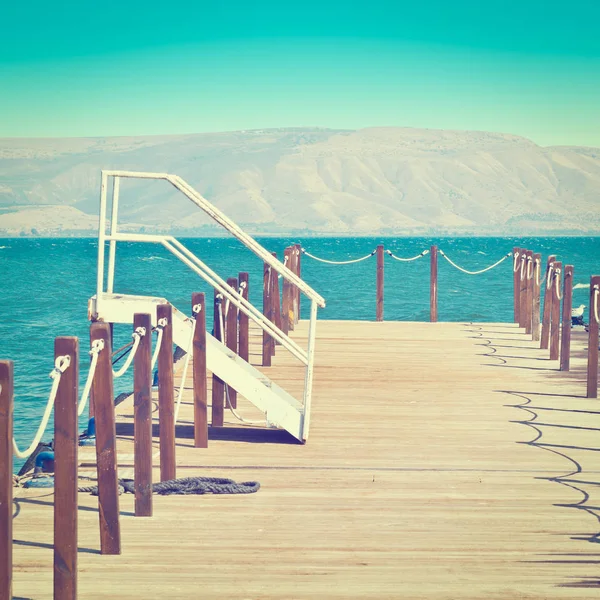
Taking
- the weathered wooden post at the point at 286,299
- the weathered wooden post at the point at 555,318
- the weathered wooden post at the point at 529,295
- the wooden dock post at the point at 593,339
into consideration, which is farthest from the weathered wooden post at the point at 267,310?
the weathered wooden post at the point at 529,295

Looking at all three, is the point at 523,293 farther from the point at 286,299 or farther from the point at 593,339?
the point at 593,339

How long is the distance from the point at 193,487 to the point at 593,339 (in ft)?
19.7

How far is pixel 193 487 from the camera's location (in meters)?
7.49

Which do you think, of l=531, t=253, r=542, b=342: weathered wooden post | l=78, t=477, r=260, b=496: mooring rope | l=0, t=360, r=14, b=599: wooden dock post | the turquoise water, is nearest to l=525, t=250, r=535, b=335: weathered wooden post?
l=531, t=253, r=542, b=342: weathered wooden post

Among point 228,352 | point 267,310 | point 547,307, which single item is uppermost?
point 547,307

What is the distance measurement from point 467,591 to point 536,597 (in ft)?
1.22

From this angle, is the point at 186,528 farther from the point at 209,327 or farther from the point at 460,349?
the point at 209,327

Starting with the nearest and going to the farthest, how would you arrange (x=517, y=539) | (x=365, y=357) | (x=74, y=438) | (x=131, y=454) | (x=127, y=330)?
(x=74, y=438) < (x=517, y=539) < (x=131, y=454) < (x=365, y=357) < (x=127, y=330)

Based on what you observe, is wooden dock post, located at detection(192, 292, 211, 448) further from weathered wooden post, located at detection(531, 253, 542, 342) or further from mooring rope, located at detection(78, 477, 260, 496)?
weathered wooden post, located at detection(531, 253, 542, 342)

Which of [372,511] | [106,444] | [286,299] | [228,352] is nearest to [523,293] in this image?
Answer: [286,299]

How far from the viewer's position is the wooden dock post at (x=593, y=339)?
11492 mm

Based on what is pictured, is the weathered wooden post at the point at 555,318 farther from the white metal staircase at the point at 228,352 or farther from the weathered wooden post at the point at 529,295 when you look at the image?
the white metal staircase at the point at 228,352

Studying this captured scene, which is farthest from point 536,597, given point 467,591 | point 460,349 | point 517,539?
point 460,349

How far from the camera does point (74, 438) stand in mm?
5152
